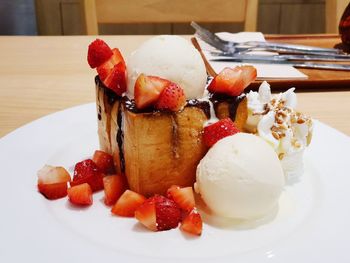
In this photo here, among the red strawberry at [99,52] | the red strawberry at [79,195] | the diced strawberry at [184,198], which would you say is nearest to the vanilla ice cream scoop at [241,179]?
the diced strawberry at [184,198]

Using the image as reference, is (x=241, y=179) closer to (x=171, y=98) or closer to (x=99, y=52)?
(x=171, y=98)

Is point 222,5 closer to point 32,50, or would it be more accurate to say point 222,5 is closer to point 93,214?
point 32,50

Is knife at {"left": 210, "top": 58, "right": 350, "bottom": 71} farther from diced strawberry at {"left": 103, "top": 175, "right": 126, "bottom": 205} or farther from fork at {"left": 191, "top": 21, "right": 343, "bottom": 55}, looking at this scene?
diced strawberry at {"left": 103, "top": 175, "right": 126, "bottom": 205}

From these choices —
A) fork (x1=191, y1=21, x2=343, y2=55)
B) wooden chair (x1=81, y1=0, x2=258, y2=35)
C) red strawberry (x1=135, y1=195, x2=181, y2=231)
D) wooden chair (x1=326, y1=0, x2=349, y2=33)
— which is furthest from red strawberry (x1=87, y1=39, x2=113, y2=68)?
wooden chair (x1=326, y1=0, x2=349, y2=33)

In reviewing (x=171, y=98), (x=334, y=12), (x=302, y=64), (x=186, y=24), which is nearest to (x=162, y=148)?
(x=171, y=98)

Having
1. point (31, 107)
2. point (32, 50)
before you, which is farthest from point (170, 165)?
point (32, 50)

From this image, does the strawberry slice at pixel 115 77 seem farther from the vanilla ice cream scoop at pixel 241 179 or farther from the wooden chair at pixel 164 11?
the wooden chair at pixel 164 11
